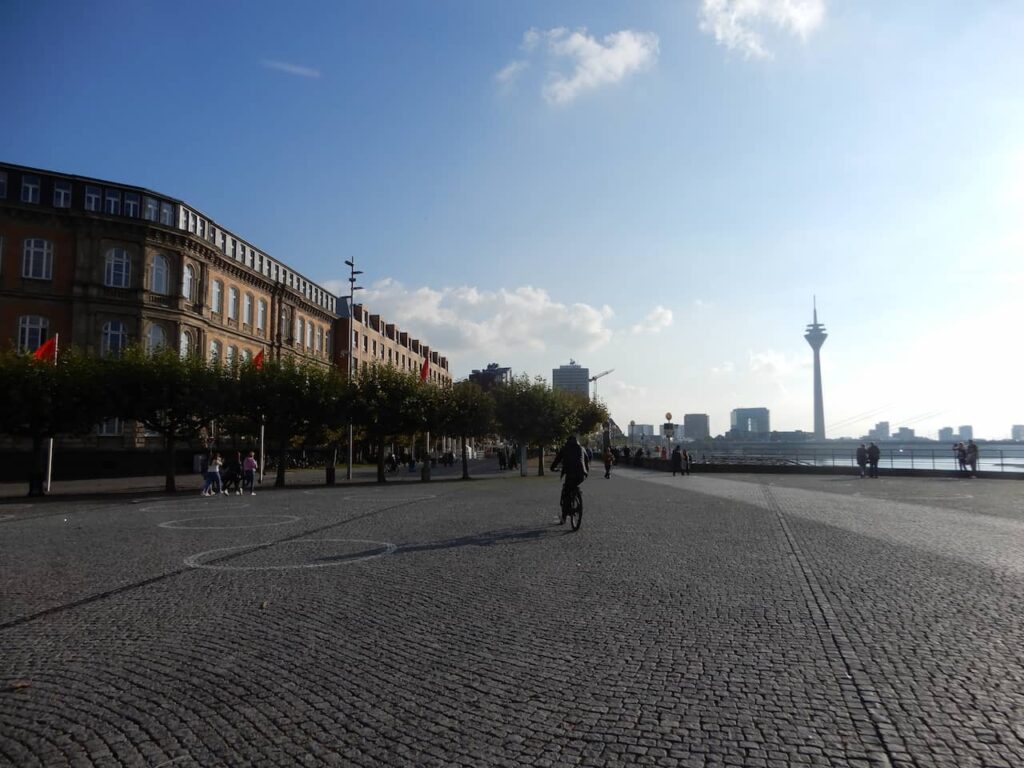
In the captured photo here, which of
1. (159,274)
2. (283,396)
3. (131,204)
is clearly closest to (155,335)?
(159,274)

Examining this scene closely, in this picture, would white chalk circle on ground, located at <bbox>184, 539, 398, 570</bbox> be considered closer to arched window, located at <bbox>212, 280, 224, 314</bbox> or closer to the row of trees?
the row of trees

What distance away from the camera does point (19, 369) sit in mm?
27922

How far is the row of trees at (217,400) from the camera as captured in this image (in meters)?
28.5

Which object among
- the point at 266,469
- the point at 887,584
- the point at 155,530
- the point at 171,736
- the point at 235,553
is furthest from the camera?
the point at 266,469

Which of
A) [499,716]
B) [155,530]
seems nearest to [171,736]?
[499,716]

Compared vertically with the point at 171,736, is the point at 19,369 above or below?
above

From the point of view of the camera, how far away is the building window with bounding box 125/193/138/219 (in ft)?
153

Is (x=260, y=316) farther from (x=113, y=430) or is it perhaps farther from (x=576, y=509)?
(x=576, y=509)

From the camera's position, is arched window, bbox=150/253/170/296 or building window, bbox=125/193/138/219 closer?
arched window, bbox=150/253/170/296

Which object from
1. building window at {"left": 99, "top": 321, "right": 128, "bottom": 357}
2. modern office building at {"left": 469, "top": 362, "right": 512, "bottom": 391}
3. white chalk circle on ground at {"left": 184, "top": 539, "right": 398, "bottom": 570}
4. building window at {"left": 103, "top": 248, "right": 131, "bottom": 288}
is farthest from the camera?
modern office building at {"left": 469, "top": 362, "right": 512, "bottom": 391}

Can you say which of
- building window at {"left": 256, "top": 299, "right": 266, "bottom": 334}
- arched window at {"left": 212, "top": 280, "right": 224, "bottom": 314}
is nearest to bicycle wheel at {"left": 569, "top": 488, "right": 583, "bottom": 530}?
arched window at {"left": 212, "top": 280, "right": 224, "bottom": 314}

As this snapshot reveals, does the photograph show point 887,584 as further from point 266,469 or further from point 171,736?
point 266,469

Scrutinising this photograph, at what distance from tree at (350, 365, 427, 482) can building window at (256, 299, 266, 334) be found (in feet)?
73.1

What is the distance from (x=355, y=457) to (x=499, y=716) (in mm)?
68040
